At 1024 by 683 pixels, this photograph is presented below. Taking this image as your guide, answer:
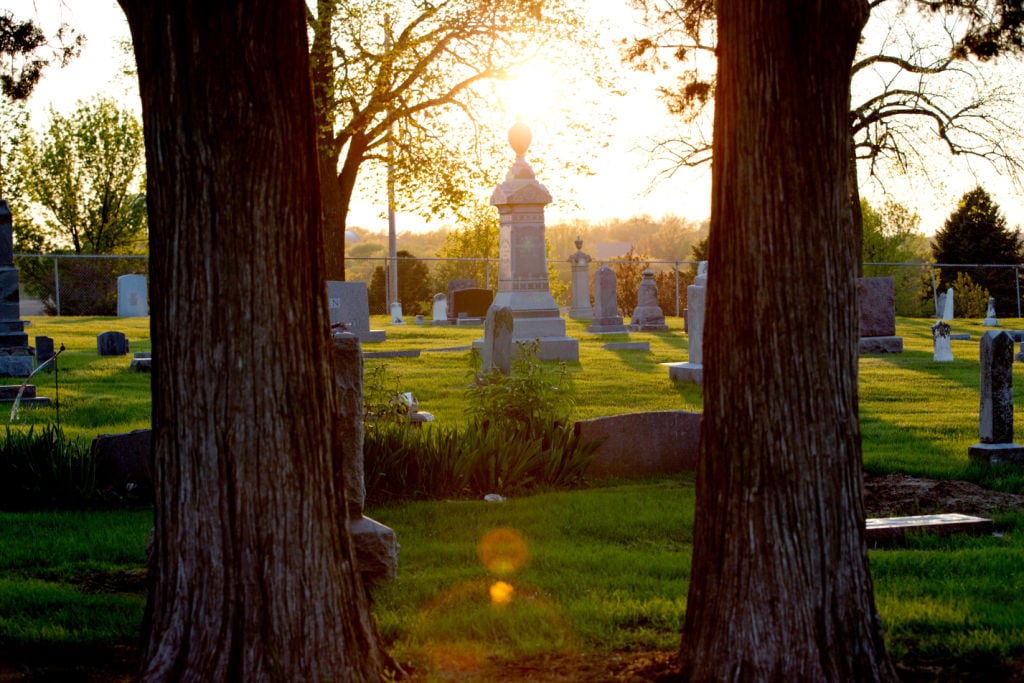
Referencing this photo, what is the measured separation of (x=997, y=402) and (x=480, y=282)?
96.9ft

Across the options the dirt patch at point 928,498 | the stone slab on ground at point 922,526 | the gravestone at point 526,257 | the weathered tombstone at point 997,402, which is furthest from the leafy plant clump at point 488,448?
the gravestone at point 526,257

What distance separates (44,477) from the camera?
721 centimetres

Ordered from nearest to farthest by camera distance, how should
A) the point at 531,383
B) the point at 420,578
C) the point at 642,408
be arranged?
the point at 420,578 → the point at 531,383 → the point at 642,408

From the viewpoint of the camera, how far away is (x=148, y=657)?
347 cm

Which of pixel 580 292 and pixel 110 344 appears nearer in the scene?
pixel 110 344

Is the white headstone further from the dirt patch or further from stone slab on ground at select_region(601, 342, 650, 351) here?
the dirt patch

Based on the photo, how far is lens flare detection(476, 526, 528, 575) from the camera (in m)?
5.43

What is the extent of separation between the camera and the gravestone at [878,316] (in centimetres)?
1934

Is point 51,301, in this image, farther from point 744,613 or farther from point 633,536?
point 744,613

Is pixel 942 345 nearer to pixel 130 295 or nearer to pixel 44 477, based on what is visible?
pixel 44 477

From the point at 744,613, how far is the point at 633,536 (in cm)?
272

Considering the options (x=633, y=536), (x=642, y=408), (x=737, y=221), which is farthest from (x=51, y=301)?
(x=737, y=221)

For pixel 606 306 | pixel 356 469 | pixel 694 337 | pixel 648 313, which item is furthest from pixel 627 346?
pixel 356 469

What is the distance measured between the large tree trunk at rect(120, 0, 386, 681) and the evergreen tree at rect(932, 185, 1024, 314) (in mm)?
38590
